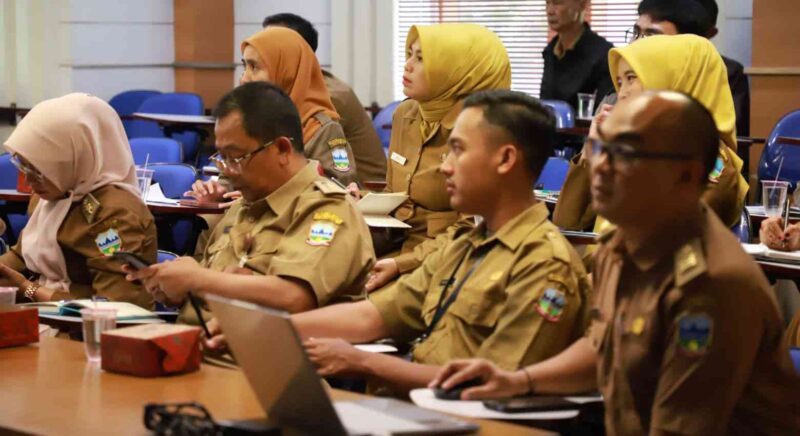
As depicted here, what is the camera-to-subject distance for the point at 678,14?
18.8 ft

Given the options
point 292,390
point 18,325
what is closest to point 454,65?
point 18,325

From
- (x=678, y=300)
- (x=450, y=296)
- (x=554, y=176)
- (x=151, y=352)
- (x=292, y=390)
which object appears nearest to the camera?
(x=292, y=390)

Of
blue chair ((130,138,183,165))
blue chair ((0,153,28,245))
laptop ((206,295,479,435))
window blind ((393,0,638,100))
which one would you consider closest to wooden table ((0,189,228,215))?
blue chair ((0,153,28,245))

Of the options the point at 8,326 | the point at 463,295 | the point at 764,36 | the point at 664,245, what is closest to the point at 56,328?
the point at 8,326

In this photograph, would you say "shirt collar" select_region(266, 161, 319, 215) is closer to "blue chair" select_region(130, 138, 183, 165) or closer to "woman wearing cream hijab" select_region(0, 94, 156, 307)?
"woman wearing cream hijab" select_region(0, 94, 156, 307)

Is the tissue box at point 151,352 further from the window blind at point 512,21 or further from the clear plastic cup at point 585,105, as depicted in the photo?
the window blind at point 512,21

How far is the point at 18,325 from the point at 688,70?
2010 millimetres

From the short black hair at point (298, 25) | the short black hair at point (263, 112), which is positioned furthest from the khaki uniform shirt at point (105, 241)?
the short black hair at point (298, 25)

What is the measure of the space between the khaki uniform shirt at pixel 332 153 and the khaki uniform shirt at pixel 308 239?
1324 millimetres

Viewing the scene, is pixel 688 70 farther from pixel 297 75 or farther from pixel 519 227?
pixel 297 75

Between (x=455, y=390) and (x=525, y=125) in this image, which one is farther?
(x=525, y=125)

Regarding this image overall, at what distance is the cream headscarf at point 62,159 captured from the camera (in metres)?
3.82

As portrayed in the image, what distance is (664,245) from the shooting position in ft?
7.08

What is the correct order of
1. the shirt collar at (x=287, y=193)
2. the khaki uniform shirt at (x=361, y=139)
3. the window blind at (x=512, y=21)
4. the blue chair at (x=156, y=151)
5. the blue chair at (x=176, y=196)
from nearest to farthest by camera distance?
the shirt collar at (x=287, y=193) → the blue chair at (x=176, y=196) → the khaki uniform shirt at (x=361, y=139) → the blue chair at (x=156, y=151) → the window blind at (x=512, y=21)
